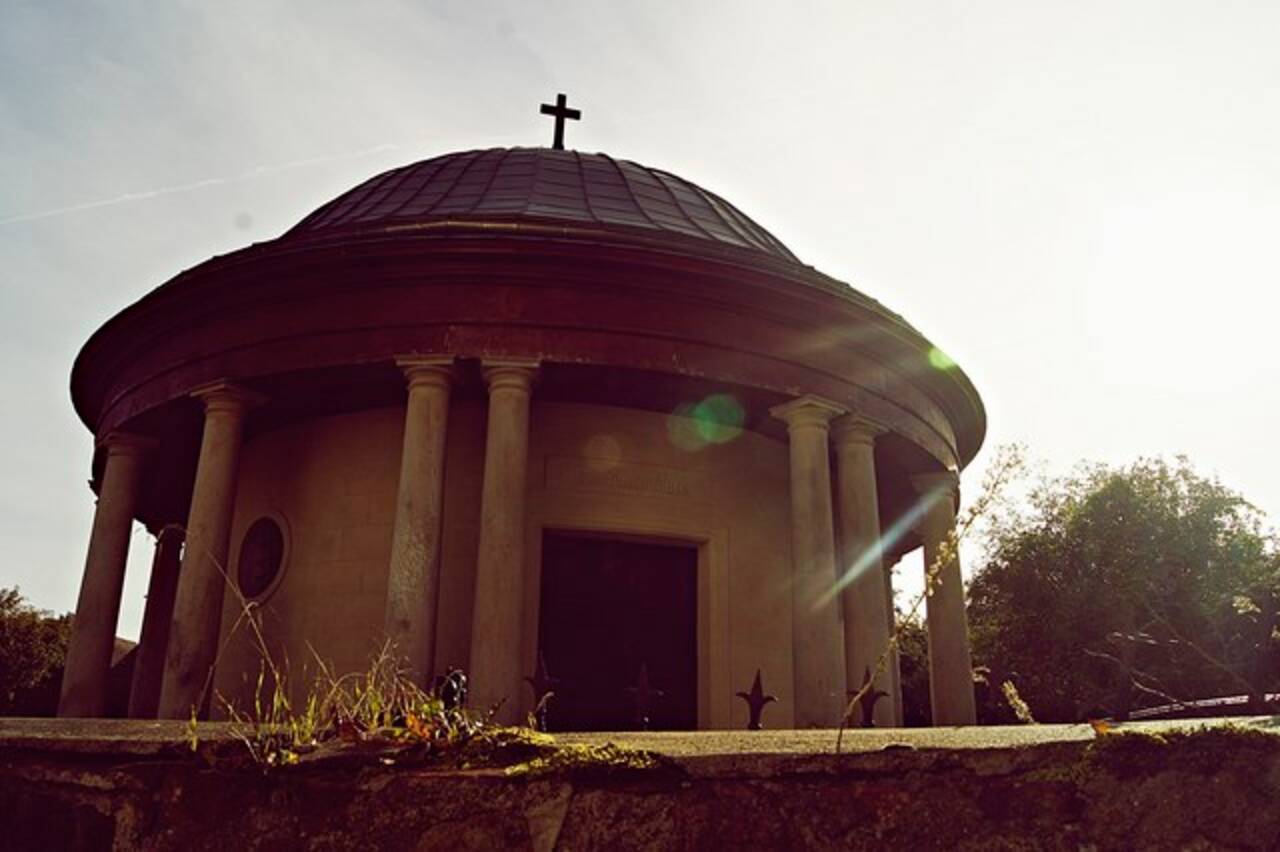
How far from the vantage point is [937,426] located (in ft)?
46.1

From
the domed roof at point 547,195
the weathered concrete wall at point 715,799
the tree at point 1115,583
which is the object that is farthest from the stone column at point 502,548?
the tree at point 1115,583

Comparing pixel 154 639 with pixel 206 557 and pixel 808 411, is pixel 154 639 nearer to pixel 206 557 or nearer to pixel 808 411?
pixel 206 557

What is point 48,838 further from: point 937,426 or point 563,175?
point 563,175

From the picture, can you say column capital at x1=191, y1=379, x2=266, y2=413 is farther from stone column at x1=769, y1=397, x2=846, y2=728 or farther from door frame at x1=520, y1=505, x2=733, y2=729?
stone column at x1=769, y1=397, x2=846, y2=728

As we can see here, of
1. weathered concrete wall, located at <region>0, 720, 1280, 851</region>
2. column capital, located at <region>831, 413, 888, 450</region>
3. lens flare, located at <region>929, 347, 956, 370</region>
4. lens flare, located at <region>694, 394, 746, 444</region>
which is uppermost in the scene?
lens flare, located at <region>929, 347, 956, 370</region>

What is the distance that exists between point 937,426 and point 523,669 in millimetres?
7034

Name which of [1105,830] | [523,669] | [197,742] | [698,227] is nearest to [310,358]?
[523,669]

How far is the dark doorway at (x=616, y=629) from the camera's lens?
11.8 meters

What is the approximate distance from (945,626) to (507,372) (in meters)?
7.46

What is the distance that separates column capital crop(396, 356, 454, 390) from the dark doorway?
2466mm

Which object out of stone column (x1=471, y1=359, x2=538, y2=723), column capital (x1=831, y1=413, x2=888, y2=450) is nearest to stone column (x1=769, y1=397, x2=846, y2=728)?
column capital (x1=831, y1=413, x2=888, y2=450)

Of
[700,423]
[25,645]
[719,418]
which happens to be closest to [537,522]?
[700,423]

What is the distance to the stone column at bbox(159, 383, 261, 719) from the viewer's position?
35.5 feet

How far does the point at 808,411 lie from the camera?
1192cm
